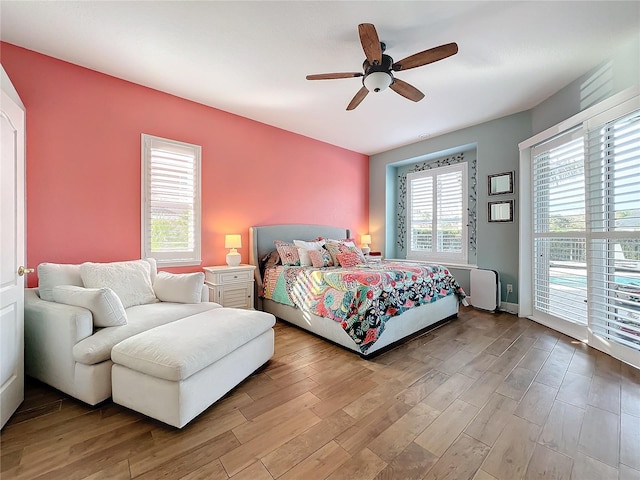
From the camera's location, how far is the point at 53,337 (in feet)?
6.37

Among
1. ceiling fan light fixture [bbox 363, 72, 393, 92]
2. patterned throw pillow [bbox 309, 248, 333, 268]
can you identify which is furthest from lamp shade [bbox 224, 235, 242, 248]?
ceiling fan light fixture [bbox 363, 72, 393, 92]

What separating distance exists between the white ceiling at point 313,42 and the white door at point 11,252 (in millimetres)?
935

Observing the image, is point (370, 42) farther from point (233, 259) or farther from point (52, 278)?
point (52, 278)

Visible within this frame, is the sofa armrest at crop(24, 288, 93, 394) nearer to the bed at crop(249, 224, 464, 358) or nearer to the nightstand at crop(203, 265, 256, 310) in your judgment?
the nightstand at crop(203, 265, 256, 310)

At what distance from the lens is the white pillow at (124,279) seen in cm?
237

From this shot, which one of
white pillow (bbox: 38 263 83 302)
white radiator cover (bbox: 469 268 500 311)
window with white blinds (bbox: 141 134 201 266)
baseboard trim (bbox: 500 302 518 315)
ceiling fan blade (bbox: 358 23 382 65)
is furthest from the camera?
white radiator cover (bbox: 469 268 500 311)

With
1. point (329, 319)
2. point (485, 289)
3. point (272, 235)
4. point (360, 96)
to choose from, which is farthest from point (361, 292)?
point (485, 289)

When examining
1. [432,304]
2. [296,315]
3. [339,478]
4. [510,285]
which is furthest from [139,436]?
[510,285]

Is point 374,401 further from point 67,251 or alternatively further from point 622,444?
point 67,251

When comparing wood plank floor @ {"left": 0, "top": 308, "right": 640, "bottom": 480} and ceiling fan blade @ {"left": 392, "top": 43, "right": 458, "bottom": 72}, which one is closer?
wood plank floor @ {"left": 0, "top": 308, "right": 640, "bottom": 480}

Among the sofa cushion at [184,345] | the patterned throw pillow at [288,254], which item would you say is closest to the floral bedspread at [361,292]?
the patterned throw pillow at [288,254]

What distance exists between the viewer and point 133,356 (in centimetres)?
172

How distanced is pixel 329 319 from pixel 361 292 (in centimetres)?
51

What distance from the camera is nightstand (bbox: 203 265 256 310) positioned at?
11.3ft
